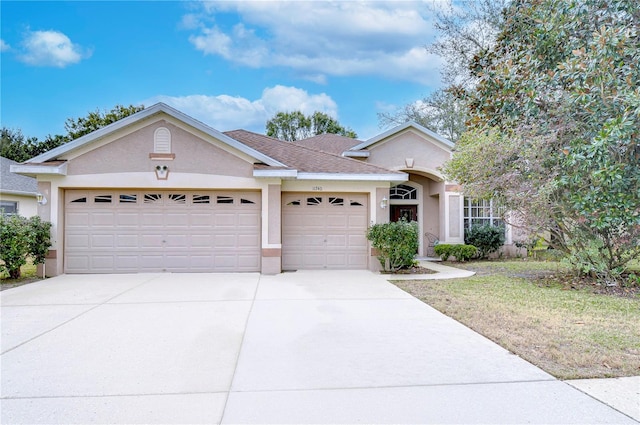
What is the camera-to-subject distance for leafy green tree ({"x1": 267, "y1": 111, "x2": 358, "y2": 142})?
41688mm

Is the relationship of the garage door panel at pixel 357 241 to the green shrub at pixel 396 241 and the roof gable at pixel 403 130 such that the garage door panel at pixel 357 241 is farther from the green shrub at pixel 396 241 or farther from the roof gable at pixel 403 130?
the roof gable at pixel 403 130

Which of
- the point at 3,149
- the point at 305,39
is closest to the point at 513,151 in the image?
the point at 305,39

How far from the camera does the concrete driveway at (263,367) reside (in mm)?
3318

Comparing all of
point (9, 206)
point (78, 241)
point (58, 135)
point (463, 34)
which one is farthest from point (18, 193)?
point (463, 34)

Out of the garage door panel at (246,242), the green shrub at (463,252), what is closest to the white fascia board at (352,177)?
the garage door panel at (246,242)

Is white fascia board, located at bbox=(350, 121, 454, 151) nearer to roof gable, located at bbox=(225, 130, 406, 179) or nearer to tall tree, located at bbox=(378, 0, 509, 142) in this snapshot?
roof gable, located at bbox=(225, 130, 406, 179)

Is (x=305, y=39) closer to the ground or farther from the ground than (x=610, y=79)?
farther from the ground

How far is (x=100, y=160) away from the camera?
11.1 meters

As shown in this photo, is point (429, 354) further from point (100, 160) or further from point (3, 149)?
point (3, 149)

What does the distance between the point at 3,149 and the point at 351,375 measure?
120 feet

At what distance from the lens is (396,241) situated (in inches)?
447

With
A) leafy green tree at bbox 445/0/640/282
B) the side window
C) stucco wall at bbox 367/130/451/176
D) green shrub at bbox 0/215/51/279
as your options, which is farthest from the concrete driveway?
the side window

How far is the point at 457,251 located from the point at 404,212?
10.0ft

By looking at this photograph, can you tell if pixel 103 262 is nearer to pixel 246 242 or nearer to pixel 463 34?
pixel 246 242
